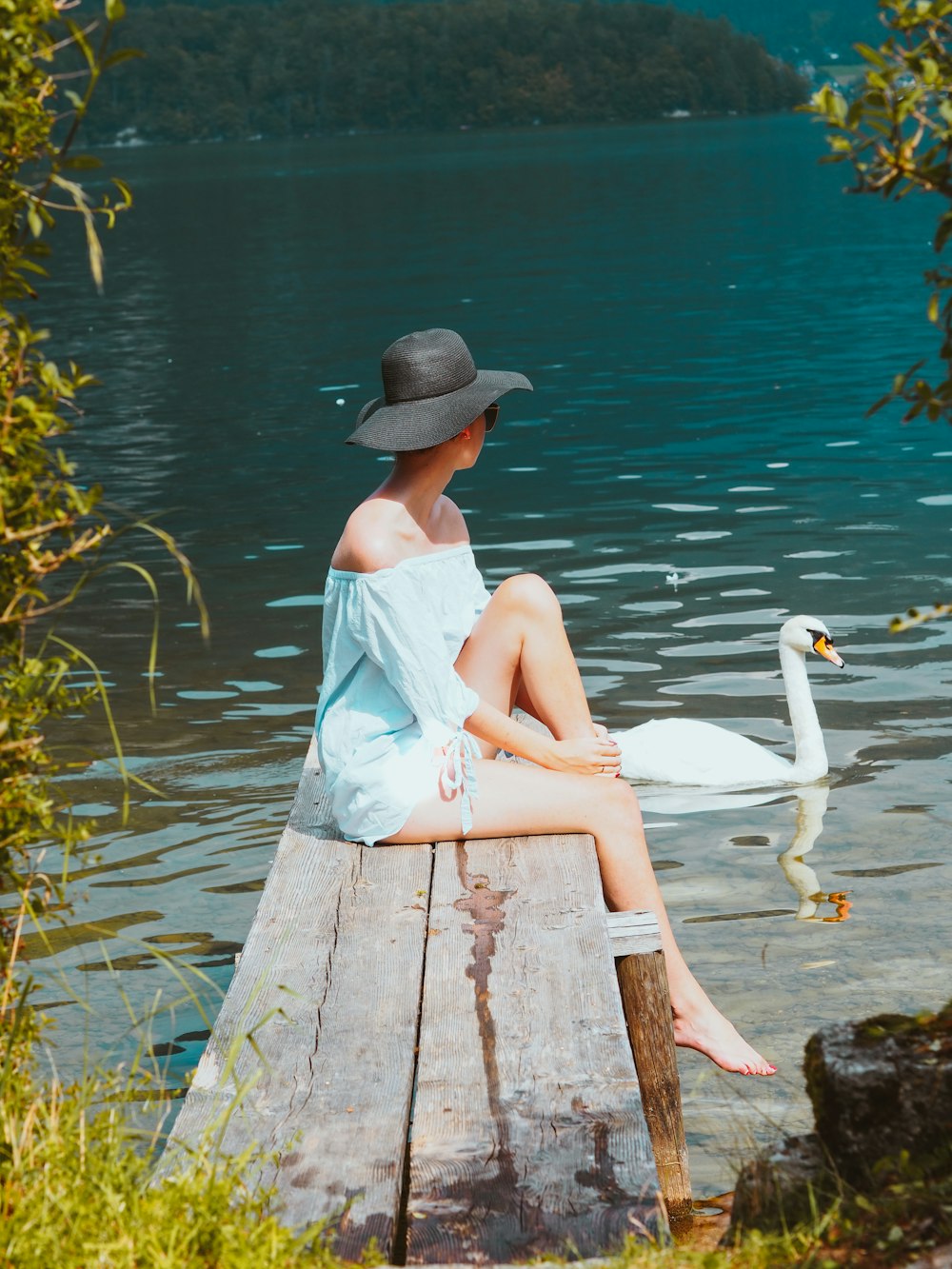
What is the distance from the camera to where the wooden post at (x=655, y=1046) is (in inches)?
173

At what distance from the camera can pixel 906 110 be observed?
2.65m

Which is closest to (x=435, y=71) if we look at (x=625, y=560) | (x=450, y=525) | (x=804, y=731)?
(x=625, y=560)

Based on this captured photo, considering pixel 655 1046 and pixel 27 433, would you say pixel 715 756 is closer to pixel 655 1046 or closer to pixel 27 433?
pixel 655 1046

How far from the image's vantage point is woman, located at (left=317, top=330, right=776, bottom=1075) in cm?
512

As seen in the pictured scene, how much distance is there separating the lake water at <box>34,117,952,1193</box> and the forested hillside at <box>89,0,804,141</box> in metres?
95.5

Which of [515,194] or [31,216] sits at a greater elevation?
[31,216]

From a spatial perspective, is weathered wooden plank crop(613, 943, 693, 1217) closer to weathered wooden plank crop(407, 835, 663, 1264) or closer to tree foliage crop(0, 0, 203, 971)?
weathered wooden plank crop(407, 835, 663, 1264)

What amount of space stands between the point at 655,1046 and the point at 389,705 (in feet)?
4.73

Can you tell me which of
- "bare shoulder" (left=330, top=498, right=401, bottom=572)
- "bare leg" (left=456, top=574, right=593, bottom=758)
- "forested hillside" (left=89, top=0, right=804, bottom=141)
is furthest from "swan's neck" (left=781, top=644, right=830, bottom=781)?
"forested hillside" (left=89, top=0, right=804, bottom=141)

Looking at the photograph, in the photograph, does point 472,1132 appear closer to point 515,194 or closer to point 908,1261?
point 908,1261

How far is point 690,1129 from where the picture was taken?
16.5 feet

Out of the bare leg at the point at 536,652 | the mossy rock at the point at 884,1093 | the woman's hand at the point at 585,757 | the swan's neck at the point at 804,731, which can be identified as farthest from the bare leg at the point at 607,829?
the swan's neck at the point at 804,731

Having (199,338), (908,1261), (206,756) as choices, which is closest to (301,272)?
(199,338)

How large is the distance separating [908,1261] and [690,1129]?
2.38 m
